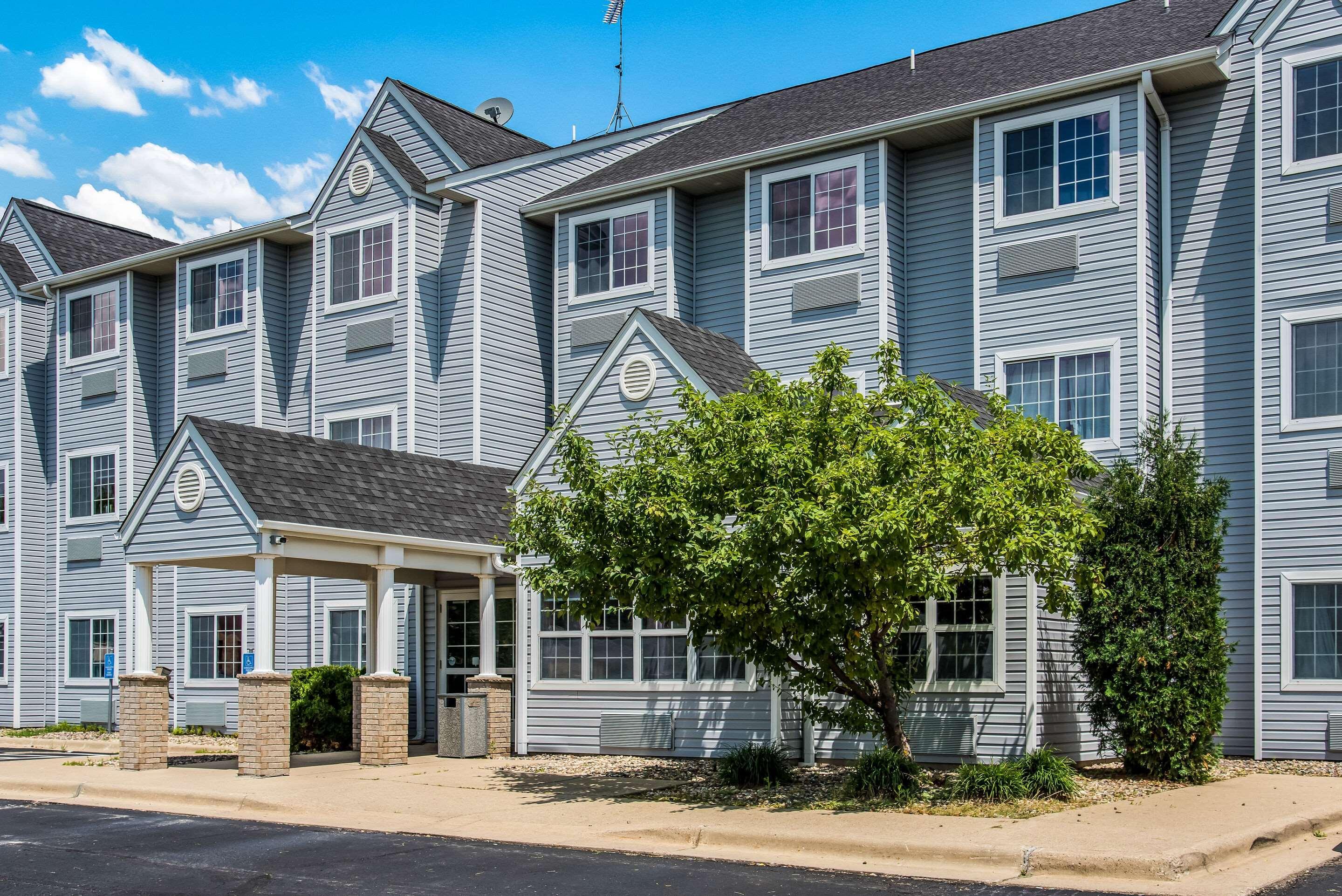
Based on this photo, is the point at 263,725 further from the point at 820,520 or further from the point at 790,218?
the point at 790,218

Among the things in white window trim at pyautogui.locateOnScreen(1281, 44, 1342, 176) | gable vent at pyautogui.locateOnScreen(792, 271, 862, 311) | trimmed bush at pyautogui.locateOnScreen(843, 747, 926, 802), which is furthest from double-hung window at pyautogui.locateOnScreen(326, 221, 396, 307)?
white window trim at pyautogui.locateOnScreen(1281, 44, 1342, 176)

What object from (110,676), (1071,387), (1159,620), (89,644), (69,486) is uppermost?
(1071,387)

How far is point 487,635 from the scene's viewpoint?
19.3 m

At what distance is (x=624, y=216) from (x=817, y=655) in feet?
37.5

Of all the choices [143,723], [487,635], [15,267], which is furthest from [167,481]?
[15,267]

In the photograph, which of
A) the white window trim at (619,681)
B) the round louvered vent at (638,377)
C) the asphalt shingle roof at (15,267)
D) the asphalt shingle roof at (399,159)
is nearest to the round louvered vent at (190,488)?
the white window trim at (619,681)

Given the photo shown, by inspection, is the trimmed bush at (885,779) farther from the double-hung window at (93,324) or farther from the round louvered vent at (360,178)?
the double-hung window at (93,324)

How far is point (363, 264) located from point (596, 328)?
4.85 meters

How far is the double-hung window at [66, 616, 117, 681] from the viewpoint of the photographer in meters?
28.1

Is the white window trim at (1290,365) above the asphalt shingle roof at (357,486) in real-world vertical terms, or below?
above

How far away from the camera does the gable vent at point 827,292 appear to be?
65.5 ft

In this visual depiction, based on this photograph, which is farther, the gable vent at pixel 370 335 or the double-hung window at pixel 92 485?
the double-hung window at pixel 92 485

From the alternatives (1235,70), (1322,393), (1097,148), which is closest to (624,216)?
(1097,148)

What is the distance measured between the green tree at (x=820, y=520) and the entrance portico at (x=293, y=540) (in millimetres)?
3322
